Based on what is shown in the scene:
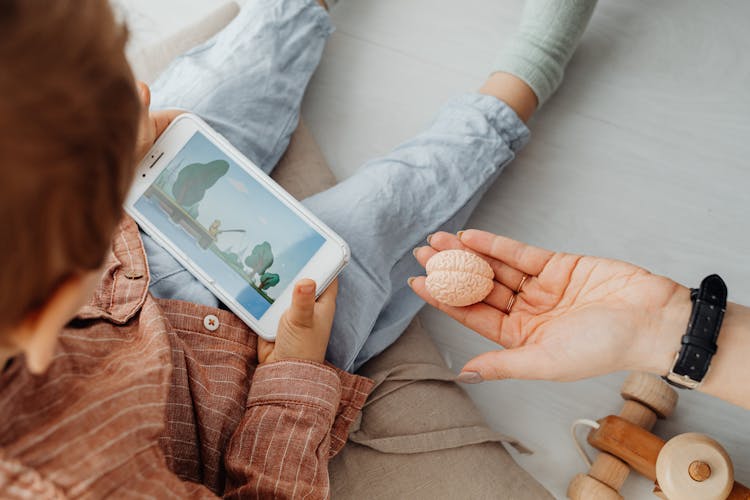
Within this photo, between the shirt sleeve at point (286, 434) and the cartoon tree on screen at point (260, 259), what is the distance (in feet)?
0.44

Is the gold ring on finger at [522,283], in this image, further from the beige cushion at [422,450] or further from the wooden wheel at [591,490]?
the wooden wheel at [591,490]

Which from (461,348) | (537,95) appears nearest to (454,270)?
(461,348)

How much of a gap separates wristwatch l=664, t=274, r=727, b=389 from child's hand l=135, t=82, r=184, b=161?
2.30 feet

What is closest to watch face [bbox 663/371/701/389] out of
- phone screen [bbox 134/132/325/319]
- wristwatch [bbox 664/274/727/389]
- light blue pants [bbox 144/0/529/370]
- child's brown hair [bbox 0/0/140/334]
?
wristwatch [bbox 664/274/727/389]

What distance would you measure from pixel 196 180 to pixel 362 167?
25 centimetres

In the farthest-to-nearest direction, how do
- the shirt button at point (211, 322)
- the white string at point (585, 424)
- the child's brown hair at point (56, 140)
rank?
A: the white string at point (585, 424), the shirt button at point (211, 322), the child's brown hair at point (56, 140)

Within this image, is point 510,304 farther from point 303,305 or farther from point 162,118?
point 162,118

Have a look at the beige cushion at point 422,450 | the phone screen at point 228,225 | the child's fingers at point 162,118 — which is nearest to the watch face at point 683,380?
the beige cushion at point 422,450

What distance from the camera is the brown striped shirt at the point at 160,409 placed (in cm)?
53

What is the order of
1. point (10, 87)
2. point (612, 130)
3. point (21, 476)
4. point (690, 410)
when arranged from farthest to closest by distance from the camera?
1. point (612, 130)
2. point (690, 410)
3. point (21, 476)
4. point (10, 87)

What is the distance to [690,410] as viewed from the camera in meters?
0.94

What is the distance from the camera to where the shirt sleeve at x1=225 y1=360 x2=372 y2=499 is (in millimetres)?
697

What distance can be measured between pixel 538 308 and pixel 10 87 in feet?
2.09

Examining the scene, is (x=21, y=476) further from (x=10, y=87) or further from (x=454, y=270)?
(x=454, y=270)
